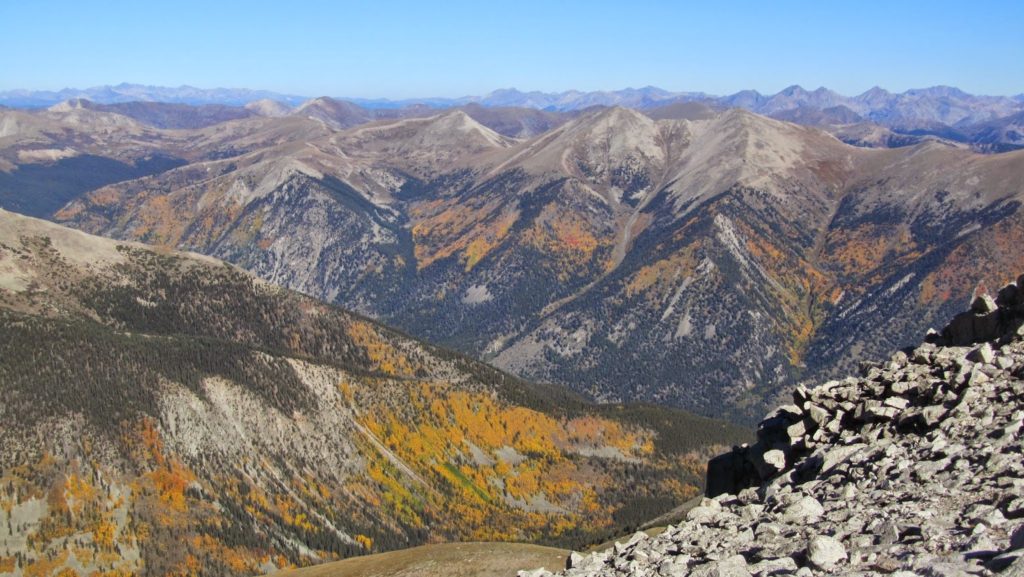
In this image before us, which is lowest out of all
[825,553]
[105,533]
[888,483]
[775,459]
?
[105,533]


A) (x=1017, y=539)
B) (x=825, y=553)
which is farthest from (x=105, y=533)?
(x=1017, y=539)

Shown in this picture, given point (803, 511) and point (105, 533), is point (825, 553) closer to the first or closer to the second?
point (803, 511)

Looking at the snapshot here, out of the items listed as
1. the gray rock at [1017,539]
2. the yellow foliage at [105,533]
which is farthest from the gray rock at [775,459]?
the yellow foliage at [105,533]

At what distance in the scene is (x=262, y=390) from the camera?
6964 inches

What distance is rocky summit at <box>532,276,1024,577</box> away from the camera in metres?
24.3

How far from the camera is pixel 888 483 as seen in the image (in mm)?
31062

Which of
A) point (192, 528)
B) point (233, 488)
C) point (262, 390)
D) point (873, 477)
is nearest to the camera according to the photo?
point (873, 477)

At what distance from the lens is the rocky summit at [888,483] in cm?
2431

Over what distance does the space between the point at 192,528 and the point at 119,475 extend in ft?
52.4

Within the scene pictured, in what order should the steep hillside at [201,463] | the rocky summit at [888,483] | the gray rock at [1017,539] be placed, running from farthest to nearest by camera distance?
the steep hillside at [201,463] < the rocky summit at [888,483] < the gray rock at [1017,539]

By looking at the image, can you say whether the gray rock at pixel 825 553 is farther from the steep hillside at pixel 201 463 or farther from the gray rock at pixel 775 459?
the steep hillside at pixel 201 463

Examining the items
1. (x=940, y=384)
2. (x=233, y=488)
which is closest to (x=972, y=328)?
(x=940, y=384)

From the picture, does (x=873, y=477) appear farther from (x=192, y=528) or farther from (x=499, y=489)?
(x=499, y=489)

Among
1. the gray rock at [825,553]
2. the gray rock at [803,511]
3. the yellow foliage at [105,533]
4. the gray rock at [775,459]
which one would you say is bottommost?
the yellow foliage at [105,533]
